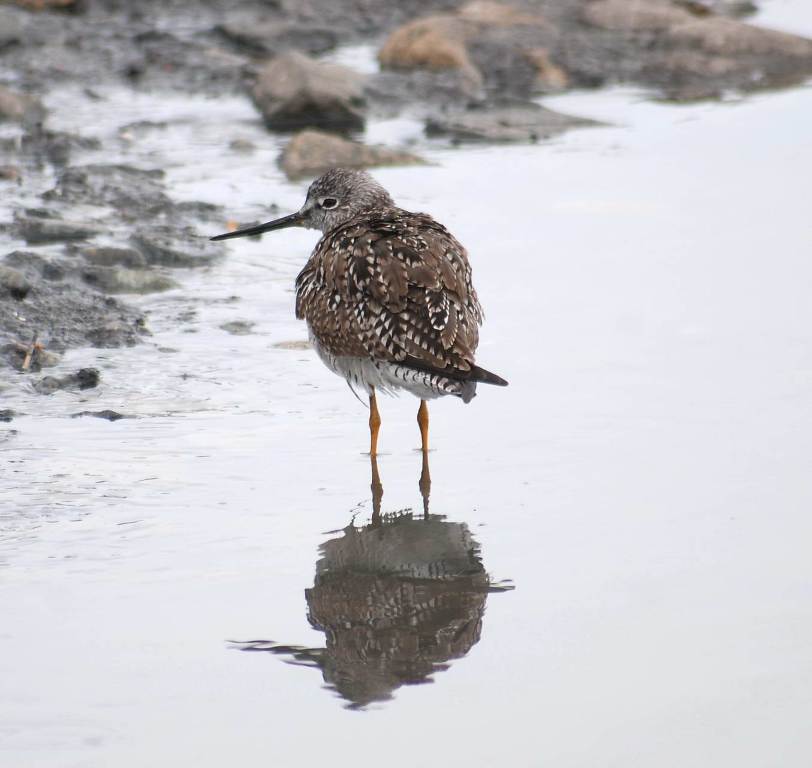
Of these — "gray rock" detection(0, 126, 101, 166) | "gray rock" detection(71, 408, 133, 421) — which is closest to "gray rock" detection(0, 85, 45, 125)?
"gray rock" detection(0, 126, 101, 166)

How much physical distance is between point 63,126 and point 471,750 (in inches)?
394

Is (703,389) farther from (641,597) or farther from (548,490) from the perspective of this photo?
(641,597)

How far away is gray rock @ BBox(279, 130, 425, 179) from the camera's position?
11758 millimetres

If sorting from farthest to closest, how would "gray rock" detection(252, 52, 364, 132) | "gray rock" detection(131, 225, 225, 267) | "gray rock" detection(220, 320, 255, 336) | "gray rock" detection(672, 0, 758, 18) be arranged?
1. "gray rock" detection(672, 0, 758, 18)
2. "gray rock" detection(252, 52, 364, 132)
3. "gray rock" detection(131, 225, 225, 267)
4. "gray rock" detection(220, 320, 255, 336)

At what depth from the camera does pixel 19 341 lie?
786 cm

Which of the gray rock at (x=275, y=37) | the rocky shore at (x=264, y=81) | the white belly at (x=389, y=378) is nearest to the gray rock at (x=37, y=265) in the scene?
the rocky shore at (x=264, y=81)

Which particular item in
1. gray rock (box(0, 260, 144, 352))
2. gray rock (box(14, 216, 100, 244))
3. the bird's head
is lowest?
gray rock (box(0, 260, 144, 352))

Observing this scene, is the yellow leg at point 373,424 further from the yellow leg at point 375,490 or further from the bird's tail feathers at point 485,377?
the bird's tail feathers at point 485,377

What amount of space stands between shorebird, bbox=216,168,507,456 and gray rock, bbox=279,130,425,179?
4.51m

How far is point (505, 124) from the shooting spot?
518 inches

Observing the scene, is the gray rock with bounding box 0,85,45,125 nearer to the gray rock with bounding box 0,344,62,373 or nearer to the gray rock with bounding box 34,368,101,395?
the gray rock with bounding box 0,344,62,373

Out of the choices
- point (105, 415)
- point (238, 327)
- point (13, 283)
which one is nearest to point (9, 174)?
point (13, 283)

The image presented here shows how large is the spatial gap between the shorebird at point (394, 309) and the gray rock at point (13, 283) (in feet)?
6.63

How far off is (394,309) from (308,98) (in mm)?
7218
